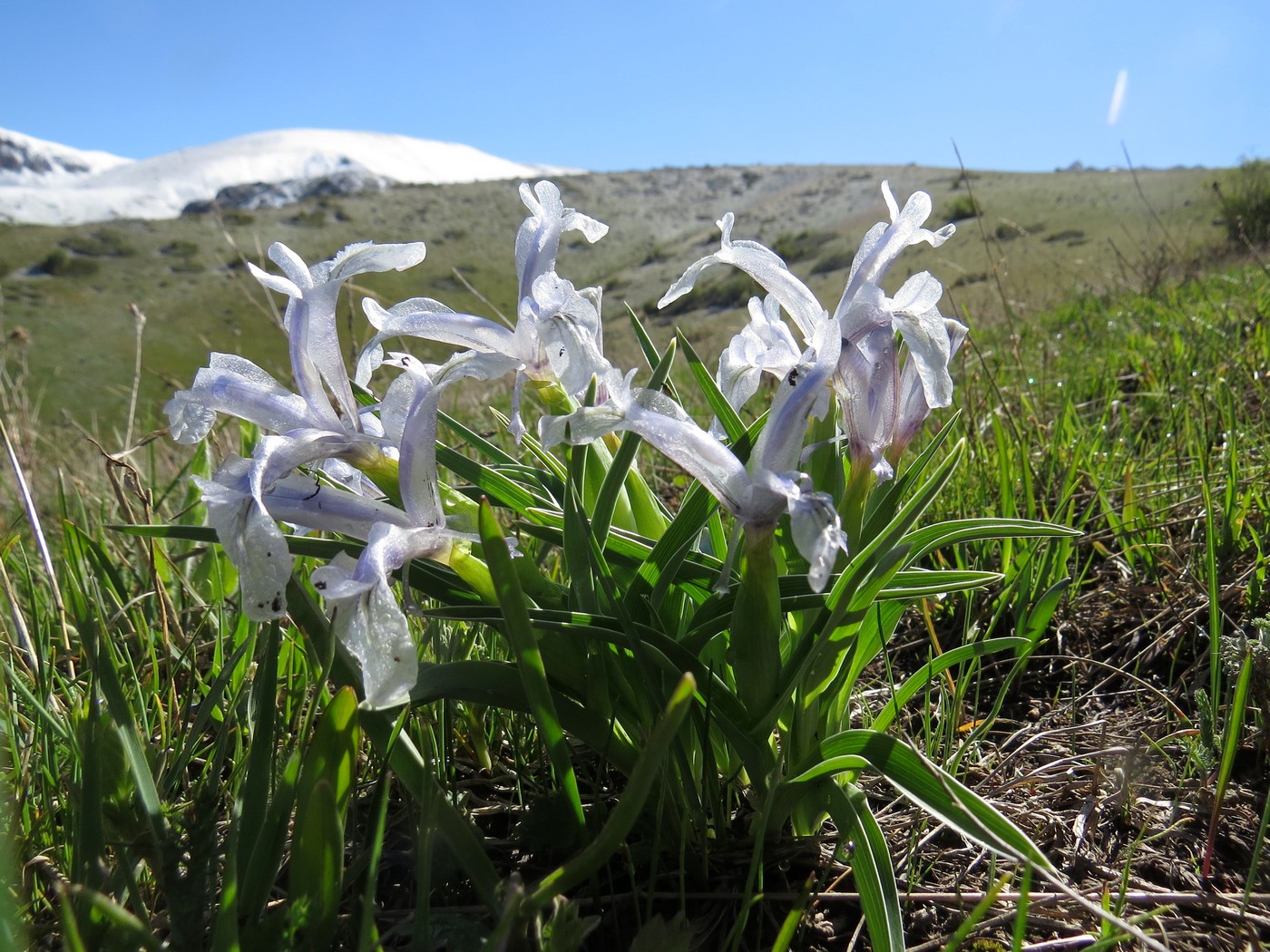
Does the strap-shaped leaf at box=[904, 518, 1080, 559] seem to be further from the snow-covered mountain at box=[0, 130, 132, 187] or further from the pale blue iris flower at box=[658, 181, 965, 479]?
the snow-covered mountain at box=[0, 130, 132, 187]

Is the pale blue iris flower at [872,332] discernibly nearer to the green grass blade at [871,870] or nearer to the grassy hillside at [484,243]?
the green grass blade at [871,870]

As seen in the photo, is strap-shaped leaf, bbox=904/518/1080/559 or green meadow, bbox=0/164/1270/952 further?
strap-shaped leaf, bbox=904/518/1080/559

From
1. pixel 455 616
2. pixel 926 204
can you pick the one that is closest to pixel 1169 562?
pixel 926 204

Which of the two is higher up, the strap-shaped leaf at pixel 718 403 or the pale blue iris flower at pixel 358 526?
the strap-shaped leaf at pixel 718 403

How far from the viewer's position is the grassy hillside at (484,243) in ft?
73.5

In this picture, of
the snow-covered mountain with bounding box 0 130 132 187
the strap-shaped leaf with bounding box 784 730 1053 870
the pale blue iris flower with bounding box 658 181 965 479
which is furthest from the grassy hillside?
the snow-covered mountain with bounding box 0 130 132 187

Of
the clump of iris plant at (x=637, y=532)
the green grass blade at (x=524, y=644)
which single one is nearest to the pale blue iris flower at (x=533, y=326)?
the clump of iris plant at (x=637, y=532)

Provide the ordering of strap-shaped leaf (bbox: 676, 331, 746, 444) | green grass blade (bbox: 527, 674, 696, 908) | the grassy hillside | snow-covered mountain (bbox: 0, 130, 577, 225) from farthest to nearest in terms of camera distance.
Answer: snow-covered mountain (bbox: 0, 130, 577, 225) < the grassy hillside < strap-shaped leaf (bbox: 676, 331, 746, 444) < green grass blade (bbox: 527, 674, 696, 908)

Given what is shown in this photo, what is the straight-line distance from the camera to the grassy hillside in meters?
22.4

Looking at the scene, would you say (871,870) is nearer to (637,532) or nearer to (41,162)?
(637,532)

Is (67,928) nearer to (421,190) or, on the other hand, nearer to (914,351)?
(914,351)

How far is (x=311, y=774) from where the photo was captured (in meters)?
0.80

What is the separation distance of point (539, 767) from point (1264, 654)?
43.3 inches

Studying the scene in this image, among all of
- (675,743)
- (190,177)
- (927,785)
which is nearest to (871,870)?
(927,785)
